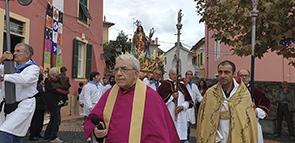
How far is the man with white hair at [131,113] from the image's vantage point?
8.93 ft

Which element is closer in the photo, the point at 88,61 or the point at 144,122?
the point at 144,122

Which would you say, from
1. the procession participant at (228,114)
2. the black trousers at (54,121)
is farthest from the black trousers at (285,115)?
the black trousers at (54,121)

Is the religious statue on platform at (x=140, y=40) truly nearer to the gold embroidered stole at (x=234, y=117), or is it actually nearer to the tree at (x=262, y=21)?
the tree at (x=262, y=21)

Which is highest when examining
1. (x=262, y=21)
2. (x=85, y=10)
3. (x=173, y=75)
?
(x=85, y=10)

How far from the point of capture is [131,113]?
2.79 meters

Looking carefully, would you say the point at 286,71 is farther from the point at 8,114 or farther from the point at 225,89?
the point at 8,114

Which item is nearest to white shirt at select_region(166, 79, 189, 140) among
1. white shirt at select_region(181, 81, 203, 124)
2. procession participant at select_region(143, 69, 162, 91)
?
white shirt at select_region(181, 81, 203, 124)

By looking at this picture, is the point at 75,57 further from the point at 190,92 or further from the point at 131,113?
the point at 131,113

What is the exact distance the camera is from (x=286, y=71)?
46.1ft

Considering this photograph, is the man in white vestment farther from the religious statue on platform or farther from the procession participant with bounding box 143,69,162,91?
the religious statue on platform

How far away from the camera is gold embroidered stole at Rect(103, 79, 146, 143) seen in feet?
8.89

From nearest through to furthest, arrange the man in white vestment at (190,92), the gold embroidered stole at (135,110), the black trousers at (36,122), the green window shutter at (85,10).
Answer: the gold embroidered stole at (135,110), the man in white vestment at (190,92), the black trousers at (36,122), the green window shutter at (85,10)

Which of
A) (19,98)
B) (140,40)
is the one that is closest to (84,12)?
(140,40)

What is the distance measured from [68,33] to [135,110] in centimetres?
1095
